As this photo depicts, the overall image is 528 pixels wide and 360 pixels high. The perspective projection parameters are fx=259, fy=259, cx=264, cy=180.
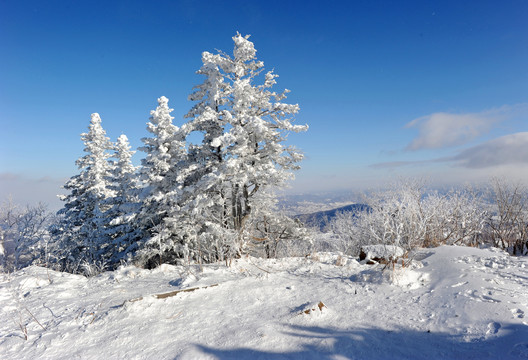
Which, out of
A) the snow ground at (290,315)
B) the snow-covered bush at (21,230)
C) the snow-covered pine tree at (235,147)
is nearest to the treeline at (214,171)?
the snow-covered pine tree at (235,147)

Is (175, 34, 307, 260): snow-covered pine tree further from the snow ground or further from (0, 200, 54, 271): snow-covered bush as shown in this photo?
(0, 200, 54, 271): snow-covered bush

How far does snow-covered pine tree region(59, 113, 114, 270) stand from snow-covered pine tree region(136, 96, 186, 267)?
6.66 meters

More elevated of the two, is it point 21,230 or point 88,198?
point 88,198

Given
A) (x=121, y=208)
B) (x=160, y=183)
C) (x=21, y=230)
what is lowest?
(x=21, y=230)

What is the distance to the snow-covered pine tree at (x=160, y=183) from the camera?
12578 mm

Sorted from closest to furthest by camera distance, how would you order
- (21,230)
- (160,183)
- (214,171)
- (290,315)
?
1. (290,315)
2. (214,171)
3. (160,183)
4. (21,230)

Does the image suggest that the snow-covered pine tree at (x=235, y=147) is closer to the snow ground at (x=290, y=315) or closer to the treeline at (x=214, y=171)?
the treeline at (x=214, y=171)

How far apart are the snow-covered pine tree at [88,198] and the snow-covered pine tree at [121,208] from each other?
75 cm

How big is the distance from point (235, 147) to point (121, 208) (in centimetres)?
762

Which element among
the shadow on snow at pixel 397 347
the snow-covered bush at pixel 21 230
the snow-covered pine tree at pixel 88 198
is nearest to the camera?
the shadow on snow at pixel 397 347

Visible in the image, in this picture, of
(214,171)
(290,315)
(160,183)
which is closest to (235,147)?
(214,171)

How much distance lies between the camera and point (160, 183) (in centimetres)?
1341

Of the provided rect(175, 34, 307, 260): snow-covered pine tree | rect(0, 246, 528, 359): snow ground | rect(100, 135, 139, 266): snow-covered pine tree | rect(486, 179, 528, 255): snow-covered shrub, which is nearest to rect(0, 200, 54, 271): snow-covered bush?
rect(100, 135, 139, 266): snow-covered pine tree

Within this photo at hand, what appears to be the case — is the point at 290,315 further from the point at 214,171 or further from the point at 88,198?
the point at 88,198
